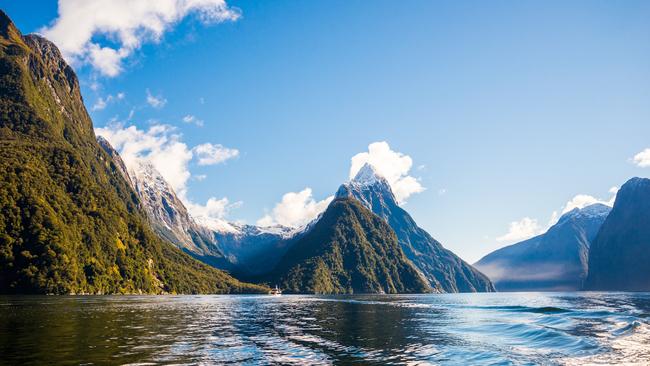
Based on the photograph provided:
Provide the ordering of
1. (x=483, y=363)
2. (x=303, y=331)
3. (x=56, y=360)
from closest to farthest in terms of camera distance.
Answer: (x=56, y=360) < (x=483, y=363) < (x=303, y=331)

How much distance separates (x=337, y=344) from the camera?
1873 inches

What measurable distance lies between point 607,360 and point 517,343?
12524 millimetres

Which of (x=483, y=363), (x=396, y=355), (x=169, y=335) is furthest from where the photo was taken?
(x=169, y=335)

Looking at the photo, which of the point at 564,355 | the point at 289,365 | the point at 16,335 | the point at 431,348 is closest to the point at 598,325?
the point at 564,355

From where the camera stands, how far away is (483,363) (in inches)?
1473

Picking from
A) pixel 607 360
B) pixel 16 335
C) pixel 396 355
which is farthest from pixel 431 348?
pixel 16 335

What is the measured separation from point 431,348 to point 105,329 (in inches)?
1617

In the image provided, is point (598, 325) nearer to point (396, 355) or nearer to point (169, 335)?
point (396, 355)

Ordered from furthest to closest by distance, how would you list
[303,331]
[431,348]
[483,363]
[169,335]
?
[303,331], [169,335], [431,348], [483,363]

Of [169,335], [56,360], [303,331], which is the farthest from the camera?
[303,331]

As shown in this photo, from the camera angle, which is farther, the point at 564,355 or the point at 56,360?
the point at 564,355

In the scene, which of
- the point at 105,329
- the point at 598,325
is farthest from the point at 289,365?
the point at 598,325

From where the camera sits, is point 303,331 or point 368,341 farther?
point 303,331

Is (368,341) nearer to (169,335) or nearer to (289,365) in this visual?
(289,365)
